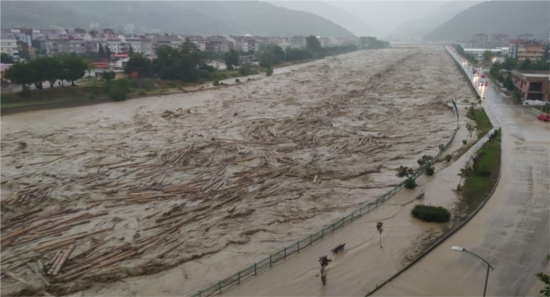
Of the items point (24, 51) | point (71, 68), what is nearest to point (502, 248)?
point (71, 68)

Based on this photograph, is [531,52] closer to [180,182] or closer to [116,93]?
[116,93]

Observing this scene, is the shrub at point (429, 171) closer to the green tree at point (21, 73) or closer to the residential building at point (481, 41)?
the green tree at point (21, 73)

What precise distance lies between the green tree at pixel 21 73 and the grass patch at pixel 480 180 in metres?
35.0

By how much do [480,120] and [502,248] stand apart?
1867cm

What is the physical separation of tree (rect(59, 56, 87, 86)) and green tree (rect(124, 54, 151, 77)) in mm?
7532

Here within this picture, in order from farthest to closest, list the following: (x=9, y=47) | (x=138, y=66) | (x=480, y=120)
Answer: (x=9, y=47) < (x=138, y=66) < (x=480, y=120)

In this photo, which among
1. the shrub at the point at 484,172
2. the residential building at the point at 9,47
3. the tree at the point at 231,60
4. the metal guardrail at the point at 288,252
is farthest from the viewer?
the residential building at the point at 9,47

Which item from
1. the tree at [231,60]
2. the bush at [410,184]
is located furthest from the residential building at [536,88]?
the tree at [231,60]

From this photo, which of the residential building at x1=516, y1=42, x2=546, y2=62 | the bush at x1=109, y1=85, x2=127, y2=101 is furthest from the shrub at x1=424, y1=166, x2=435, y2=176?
the residential building at x1=516, y1=42, x2=546, y2=62

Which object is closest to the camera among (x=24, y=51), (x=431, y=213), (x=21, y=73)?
(x=431, y=213)

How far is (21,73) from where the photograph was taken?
3456 centimetres

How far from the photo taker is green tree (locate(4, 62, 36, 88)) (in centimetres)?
3431

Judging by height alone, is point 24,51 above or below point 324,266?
above

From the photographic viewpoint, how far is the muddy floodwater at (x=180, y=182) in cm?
1166
